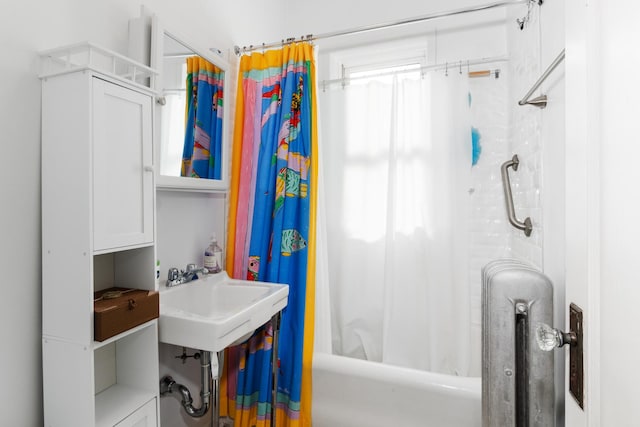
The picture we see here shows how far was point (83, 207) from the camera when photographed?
938 millimetres

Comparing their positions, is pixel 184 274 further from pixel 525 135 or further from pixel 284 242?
pixel 525 135

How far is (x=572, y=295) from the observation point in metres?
0.66

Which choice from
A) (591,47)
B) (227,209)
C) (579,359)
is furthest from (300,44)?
(579,359)

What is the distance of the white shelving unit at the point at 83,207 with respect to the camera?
0.94 meters

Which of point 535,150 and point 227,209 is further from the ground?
point 535,150

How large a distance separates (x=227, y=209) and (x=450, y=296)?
1.39 metres

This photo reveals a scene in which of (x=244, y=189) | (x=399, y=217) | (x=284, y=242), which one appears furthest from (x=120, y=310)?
(x=399, y=217)

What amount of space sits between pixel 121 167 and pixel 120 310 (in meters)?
0.44

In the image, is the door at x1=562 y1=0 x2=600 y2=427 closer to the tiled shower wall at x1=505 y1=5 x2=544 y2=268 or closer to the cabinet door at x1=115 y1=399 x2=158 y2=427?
the tiled shower wall at x1=505 y1=5 x2=544 y2=268

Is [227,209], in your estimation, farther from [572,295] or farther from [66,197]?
[572,295]

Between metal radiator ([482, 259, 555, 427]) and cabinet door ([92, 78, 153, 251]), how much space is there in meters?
1.17

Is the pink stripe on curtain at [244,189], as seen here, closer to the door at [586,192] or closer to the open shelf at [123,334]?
the open shelf at [123,334]

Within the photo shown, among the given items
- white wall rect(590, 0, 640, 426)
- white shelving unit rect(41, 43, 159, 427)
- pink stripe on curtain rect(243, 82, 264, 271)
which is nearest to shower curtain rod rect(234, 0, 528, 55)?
pink stripe on curtain rect(243, 82, 264, 271)

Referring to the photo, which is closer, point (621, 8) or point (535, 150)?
point (621, 8)
